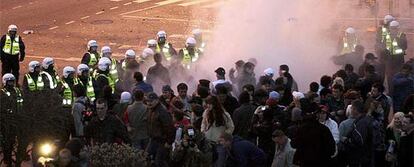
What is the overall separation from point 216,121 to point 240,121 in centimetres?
78

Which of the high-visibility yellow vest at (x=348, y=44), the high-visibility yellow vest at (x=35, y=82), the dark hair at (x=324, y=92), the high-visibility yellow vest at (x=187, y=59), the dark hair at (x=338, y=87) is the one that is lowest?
the dark hair at (x=324, y=92)

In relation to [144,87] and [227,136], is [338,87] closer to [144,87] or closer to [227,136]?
[144,87]

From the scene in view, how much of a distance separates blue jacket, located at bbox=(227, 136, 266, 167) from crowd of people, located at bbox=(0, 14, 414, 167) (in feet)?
0.04

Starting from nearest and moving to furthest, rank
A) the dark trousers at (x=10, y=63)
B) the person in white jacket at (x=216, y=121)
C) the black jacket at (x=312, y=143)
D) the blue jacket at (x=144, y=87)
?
the black jacket at (x=312, y=143)
the person in white jacket at (x=216, y=121)
the blue jacket at (x=144, y=87)
the dark trousers at (x=10, y=63)

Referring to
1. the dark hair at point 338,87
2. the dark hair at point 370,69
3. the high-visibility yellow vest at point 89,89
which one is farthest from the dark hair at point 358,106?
the high-visibility yellow vest at point 89,89

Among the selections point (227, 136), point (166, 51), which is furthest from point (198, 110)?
point (166, 51)

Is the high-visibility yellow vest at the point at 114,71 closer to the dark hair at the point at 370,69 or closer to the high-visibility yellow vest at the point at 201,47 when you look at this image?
the high-visibility yellow vest at the point at 201,47

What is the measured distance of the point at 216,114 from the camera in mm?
11727

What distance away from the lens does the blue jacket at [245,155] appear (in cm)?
1102

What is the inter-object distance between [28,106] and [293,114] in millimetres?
3501

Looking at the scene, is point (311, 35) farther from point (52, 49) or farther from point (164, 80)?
point (52, 49)

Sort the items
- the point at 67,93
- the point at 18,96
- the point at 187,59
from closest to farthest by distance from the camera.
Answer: the point at 18,96, the point at 67,93, the point at 187,59

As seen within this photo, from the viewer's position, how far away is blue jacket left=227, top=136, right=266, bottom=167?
11023mm

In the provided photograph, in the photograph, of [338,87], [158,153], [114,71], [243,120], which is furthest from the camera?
[114,71]
